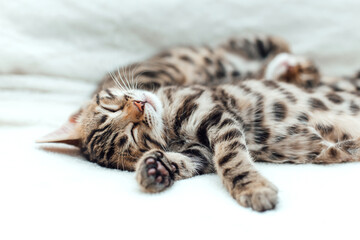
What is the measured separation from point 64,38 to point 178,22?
711 mm

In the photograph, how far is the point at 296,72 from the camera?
198 centimetres

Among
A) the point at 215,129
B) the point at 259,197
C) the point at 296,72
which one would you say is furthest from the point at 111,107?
the point at 296,72

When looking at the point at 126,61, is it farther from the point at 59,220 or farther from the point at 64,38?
the point at 59,220

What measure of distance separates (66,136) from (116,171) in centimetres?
30

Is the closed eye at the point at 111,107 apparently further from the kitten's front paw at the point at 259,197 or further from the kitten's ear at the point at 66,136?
the kitten's front paw at the point at 259,197

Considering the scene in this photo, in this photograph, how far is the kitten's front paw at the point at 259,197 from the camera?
3.11 feet

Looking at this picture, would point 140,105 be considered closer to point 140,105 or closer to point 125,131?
point 140,105

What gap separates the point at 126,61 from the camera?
2379 millimetres

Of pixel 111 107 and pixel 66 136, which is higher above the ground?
pixel 111 107

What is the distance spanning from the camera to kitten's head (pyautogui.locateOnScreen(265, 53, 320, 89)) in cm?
196

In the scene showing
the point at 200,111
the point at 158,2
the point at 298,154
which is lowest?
the point at 298,154

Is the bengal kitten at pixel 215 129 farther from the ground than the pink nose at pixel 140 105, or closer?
closer

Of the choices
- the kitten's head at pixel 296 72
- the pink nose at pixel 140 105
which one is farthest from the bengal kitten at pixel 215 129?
the kitten's head at pixel 296 72

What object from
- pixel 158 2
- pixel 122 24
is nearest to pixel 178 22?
pixel 158 2
